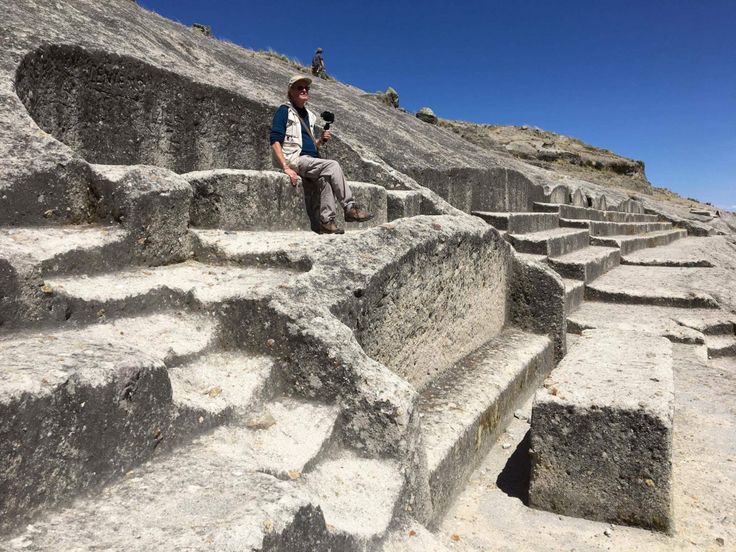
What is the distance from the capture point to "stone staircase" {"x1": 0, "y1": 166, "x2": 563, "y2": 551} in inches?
58.9

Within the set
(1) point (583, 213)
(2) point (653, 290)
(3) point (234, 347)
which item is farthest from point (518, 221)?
(3) point (234, 347)

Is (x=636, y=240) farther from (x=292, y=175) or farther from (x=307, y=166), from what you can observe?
(x=292, y=175)

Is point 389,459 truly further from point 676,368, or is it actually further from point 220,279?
point 676,368

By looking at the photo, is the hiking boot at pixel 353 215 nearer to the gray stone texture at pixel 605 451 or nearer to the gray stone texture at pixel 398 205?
the gray stone texture at pixel 398 205

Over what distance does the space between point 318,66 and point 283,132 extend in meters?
9.98

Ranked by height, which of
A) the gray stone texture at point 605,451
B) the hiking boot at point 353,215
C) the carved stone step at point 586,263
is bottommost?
the gray stone texture at point 605,451

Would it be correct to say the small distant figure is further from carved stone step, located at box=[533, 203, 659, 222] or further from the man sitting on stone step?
the man sitting on stone step

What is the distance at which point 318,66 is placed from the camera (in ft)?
43.5

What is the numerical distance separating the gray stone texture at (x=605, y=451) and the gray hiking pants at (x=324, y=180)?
1795 mm

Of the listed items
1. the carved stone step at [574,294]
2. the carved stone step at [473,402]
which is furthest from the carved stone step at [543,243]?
the carved stone step at [473,402]

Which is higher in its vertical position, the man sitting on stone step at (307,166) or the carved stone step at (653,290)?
the man sitting on stone step at (307,166)

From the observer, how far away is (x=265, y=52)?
12.0m

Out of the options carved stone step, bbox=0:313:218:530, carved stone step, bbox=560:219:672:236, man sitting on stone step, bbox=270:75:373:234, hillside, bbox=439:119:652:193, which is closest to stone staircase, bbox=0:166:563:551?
carved stone step, bbox=0:313:218:530

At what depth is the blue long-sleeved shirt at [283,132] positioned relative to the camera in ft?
13.2
